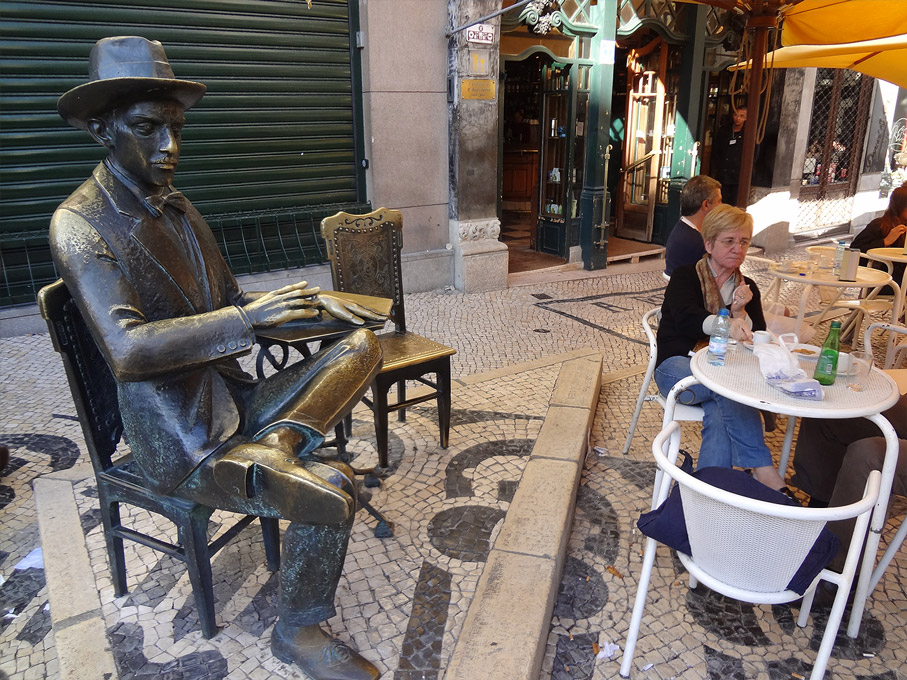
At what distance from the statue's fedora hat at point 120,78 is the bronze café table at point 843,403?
217 cm

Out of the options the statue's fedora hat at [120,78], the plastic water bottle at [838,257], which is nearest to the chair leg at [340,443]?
the statue's fedora hat at [120,78]

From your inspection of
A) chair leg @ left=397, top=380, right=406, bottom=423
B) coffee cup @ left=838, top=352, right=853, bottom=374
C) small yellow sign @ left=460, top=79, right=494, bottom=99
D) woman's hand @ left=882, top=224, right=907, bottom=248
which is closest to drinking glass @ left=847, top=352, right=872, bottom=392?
coffee cup @ left=838, top=352, right=853, bottom=374

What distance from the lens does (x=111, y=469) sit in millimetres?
2297

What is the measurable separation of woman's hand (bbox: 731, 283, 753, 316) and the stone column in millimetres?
4193

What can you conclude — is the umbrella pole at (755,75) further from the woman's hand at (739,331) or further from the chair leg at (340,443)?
the chair leg at (340,443)

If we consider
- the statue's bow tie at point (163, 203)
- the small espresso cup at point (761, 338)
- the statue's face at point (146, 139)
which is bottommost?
the small espresso cup at point (761, 338)

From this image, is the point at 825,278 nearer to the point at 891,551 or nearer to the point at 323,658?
the point at 891,551

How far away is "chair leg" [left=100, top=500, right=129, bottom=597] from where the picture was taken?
2330 millimetres

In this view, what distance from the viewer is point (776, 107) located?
9.69 metres

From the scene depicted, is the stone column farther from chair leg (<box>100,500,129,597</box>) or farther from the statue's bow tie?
chair leg (<box>100,500,129,597</box>)

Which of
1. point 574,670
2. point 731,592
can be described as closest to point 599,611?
point 574,670

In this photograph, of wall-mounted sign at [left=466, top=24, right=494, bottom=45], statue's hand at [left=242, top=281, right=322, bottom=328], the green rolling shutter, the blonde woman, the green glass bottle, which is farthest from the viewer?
wall-mounted sign at [left=466, top=24, right=494, bottom=45]

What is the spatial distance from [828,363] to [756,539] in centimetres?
113

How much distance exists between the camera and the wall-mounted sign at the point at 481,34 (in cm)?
669
